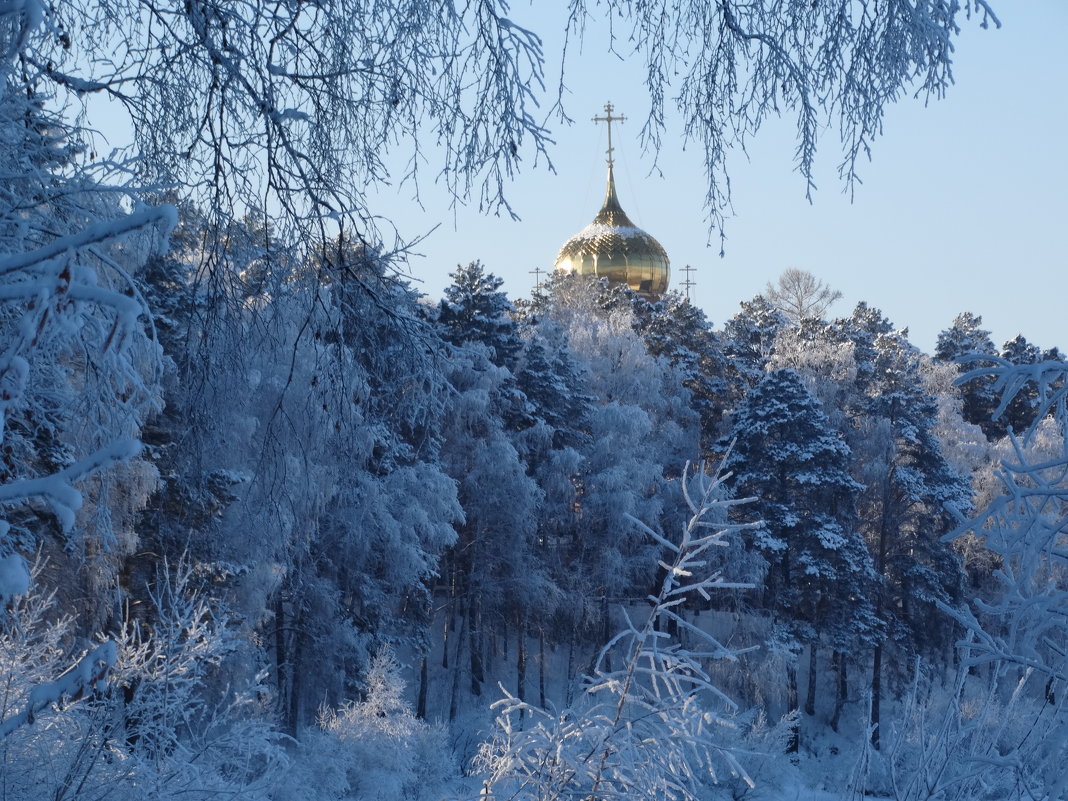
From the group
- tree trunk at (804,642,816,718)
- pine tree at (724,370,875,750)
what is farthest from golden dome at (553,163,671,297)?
tree trunk at (804,642,816,718)

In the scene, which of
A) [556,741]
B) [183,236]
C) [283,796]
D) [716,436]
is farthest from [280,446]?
[716,436]

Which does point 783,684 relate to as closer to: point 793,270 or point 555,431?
point 555,431

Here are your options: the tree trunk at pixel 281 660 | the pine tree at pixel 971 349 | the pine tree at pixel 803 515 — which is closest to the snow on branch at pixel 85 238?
the tree trunk at pixel 281 660

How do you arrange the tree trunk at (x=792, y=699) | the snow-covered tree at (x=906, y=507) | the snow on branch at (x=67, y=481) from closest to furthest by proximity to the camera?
the snow on branch at (x=67, y=481) → the tree trunk at (x=792, y=699) → the snow-covered tree at (x=906, y=507)

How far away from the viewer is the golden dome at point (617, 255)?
41344 mm

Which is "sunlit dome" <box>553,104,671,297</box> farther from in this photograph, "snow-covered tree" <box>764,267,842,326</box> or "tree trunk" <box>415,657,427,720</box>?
"tree trunk" <box>415,657,427,720</box>

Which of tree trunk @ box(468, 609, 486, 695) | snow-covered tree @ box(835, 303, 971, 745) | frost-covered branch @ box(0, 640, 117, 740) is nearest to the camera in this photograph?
frost-covered branch @ box(0, 640, 117, 740)

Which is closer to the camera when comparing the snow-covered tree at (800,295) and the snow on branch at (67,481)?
the snow on branch at (67,481)

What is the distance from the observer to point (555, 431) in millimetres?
23391

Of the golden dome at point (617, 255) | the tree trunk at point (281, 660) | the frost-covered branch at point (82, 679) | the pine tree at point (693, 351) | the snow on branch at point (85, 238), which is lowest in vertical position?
the tree trunk at point (281, 660)

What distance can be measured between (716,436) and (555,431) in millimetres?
6079

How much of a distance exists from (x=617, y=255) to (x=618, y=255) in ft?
0.12

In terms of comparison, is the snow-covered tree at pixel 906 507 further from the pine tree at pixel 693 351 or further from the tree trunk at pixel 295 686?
the tree trunk at pixel 295 686

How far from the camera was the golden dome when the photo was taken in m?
41.3
